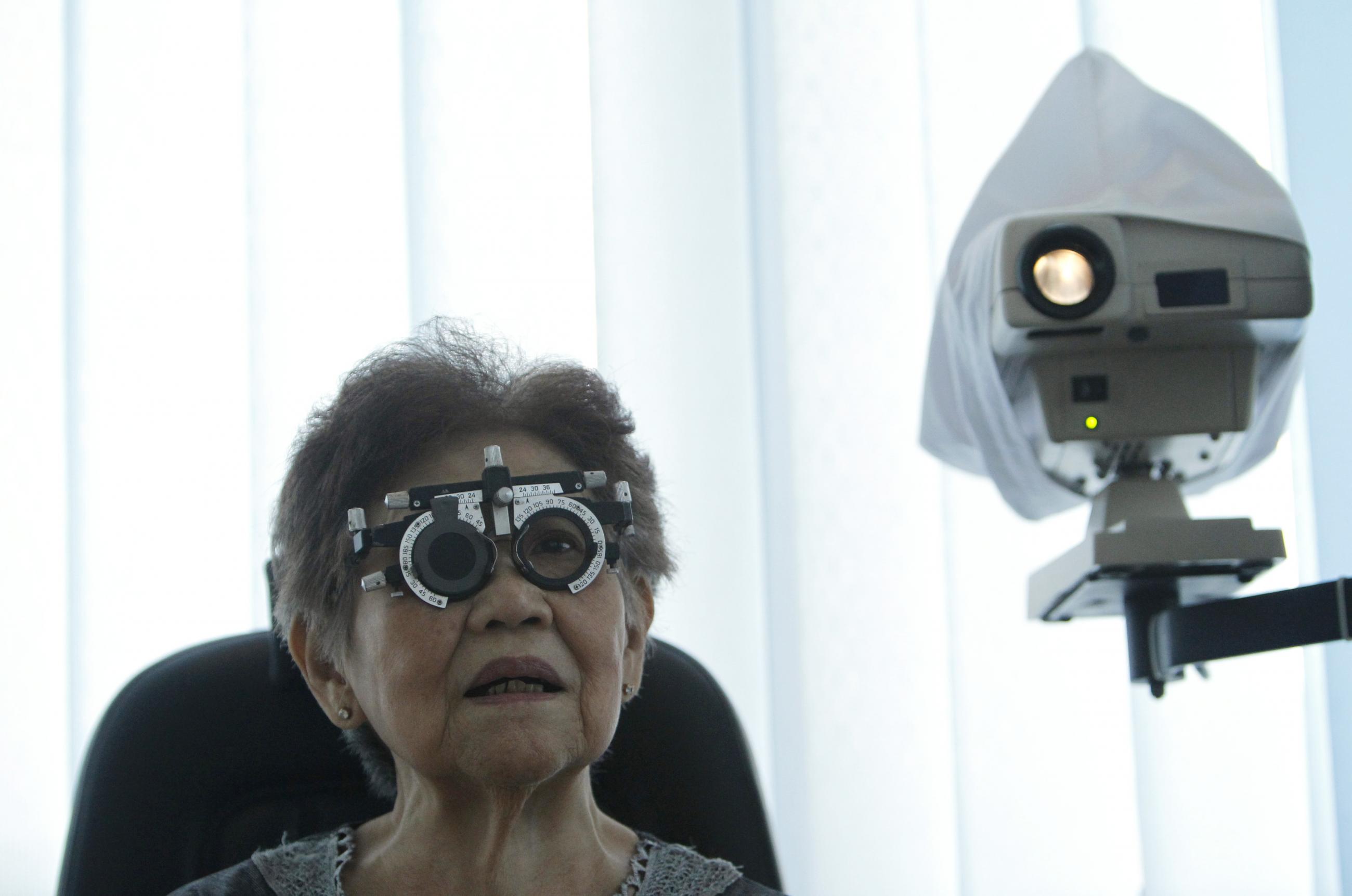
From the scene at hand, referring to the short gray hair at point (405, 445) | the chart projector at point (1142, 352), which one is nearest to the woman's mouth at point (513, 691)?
the short gray hair at point (405, 445)

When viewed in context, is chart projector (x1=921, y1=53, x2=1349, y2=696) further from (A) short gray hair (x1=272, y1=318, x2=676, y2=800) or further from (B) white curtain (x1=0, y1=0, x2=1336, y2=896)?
(B) white curtain (x1=0, y1=0, x2=1336, y2=896)

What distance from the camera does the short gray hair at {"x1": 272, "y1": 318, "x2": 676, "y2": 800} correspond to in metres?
1.20

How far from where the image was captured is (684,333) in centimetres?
196

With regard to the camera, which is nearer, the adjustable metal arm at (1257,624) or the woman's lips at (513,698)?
the adjustable metal arm at (1257,624)

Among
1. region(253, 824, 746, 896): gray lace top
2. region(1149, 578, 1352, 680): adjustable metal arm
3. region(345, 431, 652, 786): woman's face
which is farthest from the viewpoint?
region(253, 824, 746, 896): gray lace top

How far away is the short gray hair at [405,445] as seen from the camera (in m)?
1.20

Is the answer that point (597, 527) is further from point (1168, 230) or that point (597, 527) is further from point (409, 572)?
point (1168, 230)

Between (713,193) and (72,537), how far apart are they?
106cm

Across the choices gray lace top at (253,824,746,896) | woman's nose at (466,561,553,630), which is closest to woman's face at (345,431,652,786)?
woman's nose at (466,561,553,630)

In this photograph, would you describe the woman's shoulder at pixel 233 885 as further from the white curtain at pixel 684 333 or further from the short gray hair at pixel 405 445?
the white curtain at pixel 684 333

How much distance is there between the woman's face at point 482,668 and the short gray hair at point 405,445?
0.05m

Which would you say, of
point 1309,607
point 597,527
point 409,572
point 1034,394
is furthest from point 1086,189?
point 409,572

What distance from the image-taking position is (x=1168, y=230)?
3.73 feet

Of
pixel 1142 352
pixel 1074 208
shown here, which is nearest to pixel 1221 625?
pixel 1142 352
